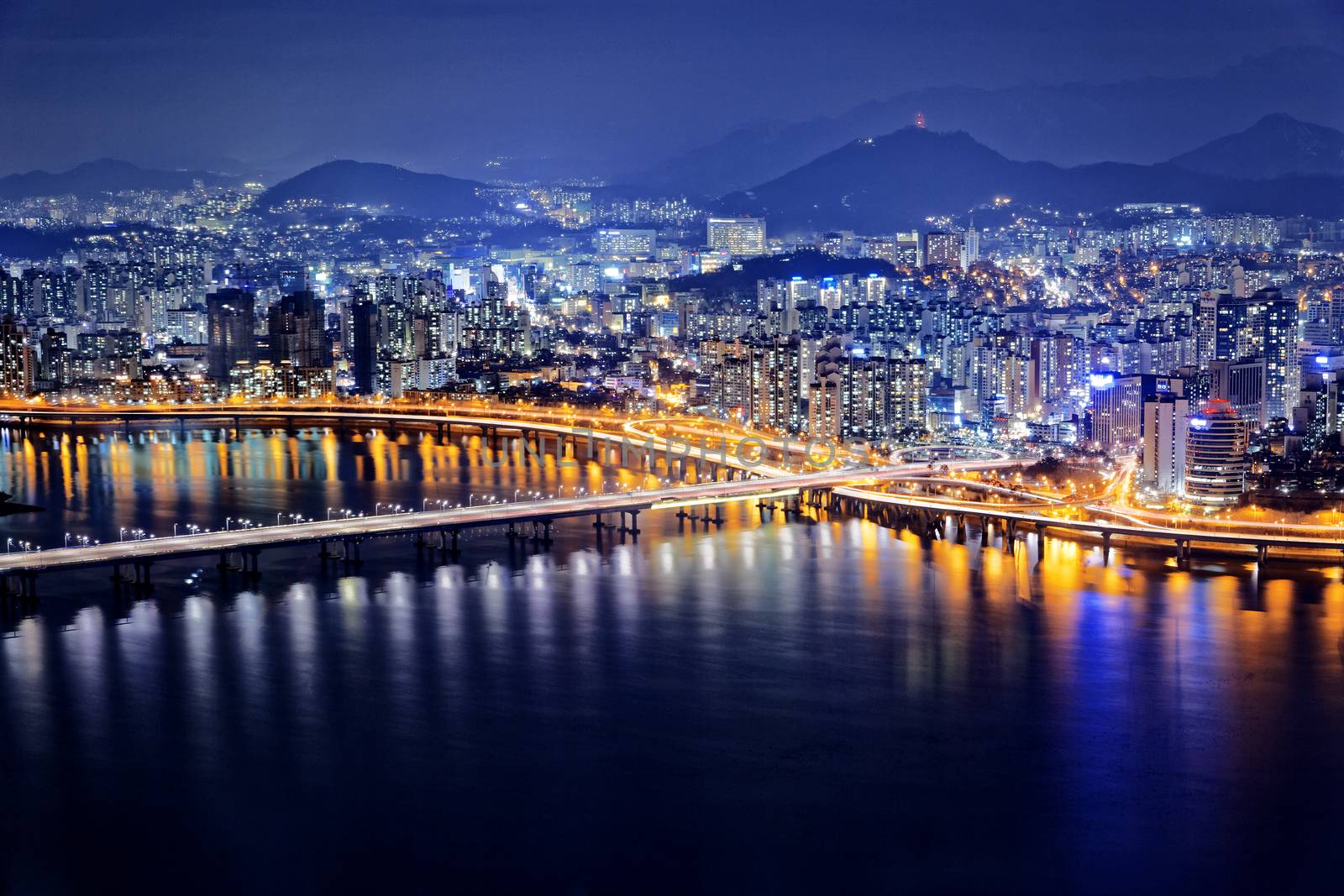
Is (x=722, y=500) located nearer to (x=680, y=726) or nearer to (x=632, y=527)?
(x=632, y=527)

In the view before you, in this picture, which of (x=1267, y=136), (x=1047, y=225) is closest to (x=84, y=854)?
(x=1047, y=225)

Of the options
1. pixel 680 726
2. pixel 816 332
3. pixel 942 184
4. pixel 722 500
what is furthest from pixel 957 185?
pixel 680 726

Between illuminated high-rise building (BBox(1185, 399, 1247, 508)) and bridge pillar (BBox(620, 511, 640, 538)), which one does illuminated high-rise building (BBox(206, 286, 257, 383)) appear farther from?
illuminated high-rise building (BBox(1185, 399, 1247, 508))

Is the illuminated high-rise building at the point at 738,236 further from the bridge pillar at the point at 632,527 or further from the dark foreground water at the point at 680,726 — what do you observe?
the dark foreground water at the point at 680,726

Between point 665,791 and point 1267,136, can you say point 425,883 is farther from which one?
point 1267,136

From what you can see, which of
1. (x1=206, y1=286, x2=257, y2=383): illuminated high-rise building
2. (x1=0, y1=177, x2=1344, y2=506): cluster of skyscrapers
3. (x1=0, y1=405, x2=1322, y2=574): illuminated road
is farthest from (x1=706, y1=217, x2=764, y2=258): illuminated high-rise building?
(x1=0, y1=405, x2=1322, y2=574): illuminated road

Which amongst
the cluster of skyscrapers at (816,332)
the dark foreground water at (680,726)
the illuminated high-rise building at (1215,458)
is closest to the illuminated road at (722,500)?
the dark foreground water at (680,726)
